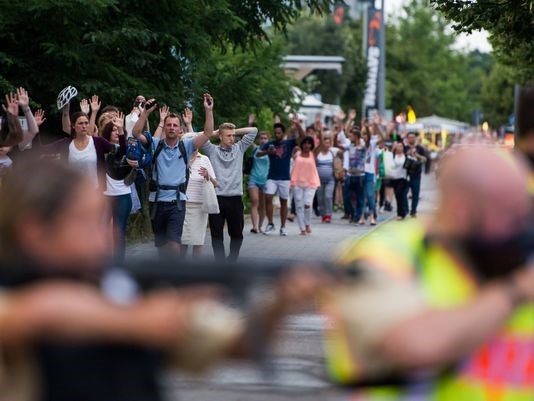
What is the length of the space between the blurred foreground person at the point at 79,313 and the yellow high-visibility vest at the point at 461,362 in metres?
0.25

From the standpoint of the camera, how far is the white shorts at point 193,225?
45.0ft

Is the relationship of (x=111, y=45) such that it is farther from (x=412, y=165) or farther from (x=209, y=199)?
(x=412, y=165)

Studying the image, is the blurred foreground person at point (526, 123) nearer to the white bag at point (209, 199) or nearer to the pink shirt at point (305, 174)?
the white bag at point (209, 199)

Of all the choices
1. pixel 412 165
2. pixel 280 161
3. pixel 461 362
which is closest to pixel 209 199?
pixel 280 161

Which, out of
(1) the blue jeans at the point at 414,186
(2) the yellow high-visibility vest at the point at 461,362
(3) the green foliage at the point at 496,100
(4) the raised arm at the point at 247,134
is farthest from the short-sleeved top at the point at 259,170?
(3) the green foliage at the point at 496,100

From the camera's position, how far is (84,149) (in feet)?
41.9

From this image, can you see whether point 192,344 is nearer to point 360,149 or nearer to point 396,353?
point 396,353

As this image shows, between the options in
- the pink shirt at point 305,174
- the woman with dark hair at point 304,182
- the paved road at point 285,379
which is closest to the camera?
the paved road at point 285,379

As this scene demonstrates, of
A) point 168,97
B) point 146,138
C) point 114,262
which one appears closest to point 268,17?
point 168,97

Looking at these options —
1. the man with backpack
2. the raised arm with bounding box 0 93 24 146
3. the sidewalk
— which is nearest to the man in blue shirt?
the sidewalk

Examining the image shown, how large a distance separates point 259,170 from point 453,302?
1790cm

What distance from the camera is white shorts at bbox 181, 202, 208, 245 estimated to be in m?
13.7

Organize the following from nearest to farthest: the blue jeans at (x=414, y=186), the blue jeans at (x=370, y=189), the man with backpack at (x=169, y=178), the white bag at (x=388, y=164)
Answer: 1. the man with backpack at (x=169, y=178)
2. the blue jeans at (x=370, y=189)
3. the blue jeans at (x=414, y=186)
4. the white bag at (x=388, y=164)

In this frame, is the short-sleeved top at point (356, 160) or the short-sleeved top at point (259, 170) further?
the short-sleeved top at point (356, 160)
